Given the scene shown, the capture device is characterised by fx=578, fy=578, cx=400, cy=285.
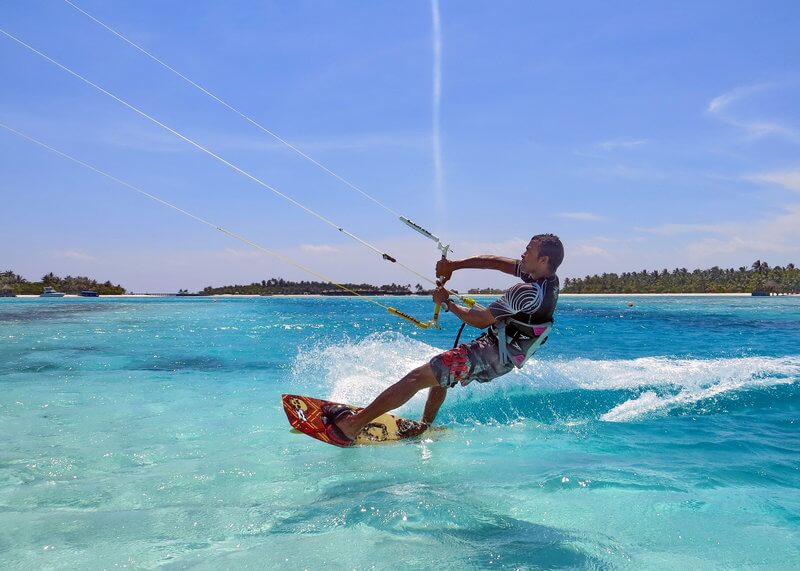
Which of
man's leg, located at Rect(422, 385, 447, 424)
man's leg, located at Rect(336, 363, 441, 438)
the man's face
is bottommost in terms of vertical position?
man's leg, located at Rect(422, 385, 447, 424)

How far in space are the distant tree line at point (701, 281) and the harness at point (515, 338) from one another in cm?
16421

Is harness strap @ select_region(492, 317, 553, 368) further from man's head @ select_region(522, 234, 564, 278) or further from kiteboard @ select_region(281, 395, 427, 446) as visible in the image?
kiteboard @ select_region(281, 395, 427, 446)

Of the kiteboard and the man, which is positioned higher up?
the man

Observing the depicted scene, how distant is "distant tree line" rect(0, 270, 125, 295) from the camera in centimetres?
12950

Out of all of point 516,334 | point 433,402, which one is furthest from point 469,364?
point 433,402

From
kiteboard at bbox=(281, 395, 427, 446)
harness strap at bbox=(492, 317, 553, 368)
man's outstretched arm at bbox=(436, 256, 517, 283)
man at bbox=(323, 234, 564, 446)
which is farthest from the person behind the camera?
kiteboard at bbox=(281, 395, 427, 446)

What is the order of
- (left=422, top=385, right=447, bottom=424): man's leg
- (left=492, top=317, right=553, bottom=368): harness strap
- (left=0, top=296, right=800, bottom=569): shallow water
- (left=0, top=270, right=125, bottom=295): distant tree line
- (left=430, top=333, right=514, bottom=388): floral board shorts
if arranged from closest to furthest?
(left=0, top=296, right=800, bottom=569): shallow water, (left=492, top=317, right=553, bottom=368): harness strap, (left=430, top=333, right=514, bottom=388): floral board shorts, (left=422, top=385, right=447, bottom=424): man's leg, (left=0, top=270, right=125, bottom=295): distant tree line

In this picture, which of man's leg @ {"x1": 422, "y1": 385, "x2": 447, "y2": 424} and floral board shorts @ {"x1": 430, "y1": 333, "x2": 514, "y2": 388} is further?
man's leg @ {"x1": 422, "y1": 385, "x2": 447, "y2": 424}

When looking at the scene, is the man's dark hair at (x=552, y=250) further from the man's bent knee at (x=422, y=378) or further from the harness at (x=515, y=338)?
the man's bent knee at (x=422, y=378)

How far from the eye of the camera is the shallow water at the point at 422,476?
4.45 metres

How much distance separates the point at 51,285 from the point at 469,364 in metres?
154

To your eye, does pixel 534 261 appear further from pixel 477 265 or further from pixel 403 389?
pixel 403 389

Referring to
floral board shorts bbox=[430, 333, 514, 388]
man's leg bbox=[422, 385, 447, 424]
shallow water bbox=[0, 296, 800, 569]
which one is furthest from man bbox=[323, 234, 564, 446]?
man's leg bbox=[422, 385, 447, 424]

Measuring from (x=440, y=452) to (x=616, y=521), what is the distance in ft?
8.78
